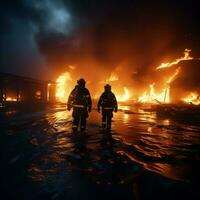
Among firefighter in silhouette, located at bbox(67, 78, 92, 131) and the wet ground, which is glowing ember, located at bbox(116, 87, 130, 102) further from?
the wet ground

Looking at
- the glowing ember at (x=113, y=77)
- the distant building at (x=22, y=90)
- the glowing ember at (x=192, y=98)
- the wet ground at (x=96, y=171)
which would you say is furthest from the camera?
the glowing ember at (x=113, y=77)

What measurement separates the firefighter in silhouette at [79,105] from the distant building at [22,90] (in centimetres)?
1475

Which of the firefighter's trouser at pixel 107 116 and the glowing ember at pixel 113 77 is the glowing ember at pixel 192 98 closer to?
the glowing ember at pixel 113 77

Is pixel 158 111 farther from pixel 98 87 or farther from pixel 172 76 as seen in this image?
pixel 98 87

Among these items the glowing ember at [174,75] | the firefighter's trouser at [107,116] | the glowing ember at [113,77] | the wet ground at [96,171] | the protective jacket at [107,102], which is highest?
the glowing ember at [113,77]

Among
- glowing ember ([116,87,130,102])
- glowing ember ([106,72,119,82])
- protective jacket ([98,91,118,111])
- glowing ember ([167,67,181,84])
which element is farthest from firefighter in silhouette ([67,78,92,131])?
glowing ember ([106,72,119,82])

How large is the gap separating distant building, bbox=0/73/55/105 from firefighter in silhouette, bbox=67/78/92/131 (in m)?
14.7

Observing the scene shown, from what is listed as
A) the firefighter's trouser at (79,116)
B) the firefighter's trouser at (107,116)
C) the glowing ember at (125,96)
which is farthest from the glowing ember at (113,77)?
the firefighter's trouser at (79,116)

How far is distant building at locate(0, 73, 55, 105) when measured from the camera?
20.8 meters

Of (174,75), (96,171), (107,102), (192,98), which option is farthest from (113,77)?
(96,171)

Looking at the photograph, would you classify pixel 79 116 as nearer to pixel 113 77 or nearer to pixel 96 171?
pixel 96 171

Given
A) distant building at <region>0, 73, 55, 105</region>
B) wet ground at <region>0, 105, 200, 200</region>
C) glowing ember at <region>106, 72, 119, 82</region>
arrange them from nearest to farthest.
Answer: wet ground at <region>0, 105, 200, 200</region>
distant building at <region>0, 73, 55, 105</region>
glowing ember at <region>106, 72, 119, 82</region>

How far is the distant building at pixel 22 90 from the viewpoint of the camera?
20.8m

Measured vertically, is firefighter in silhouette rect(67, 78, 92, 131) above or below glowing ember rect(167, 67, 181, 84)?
below
